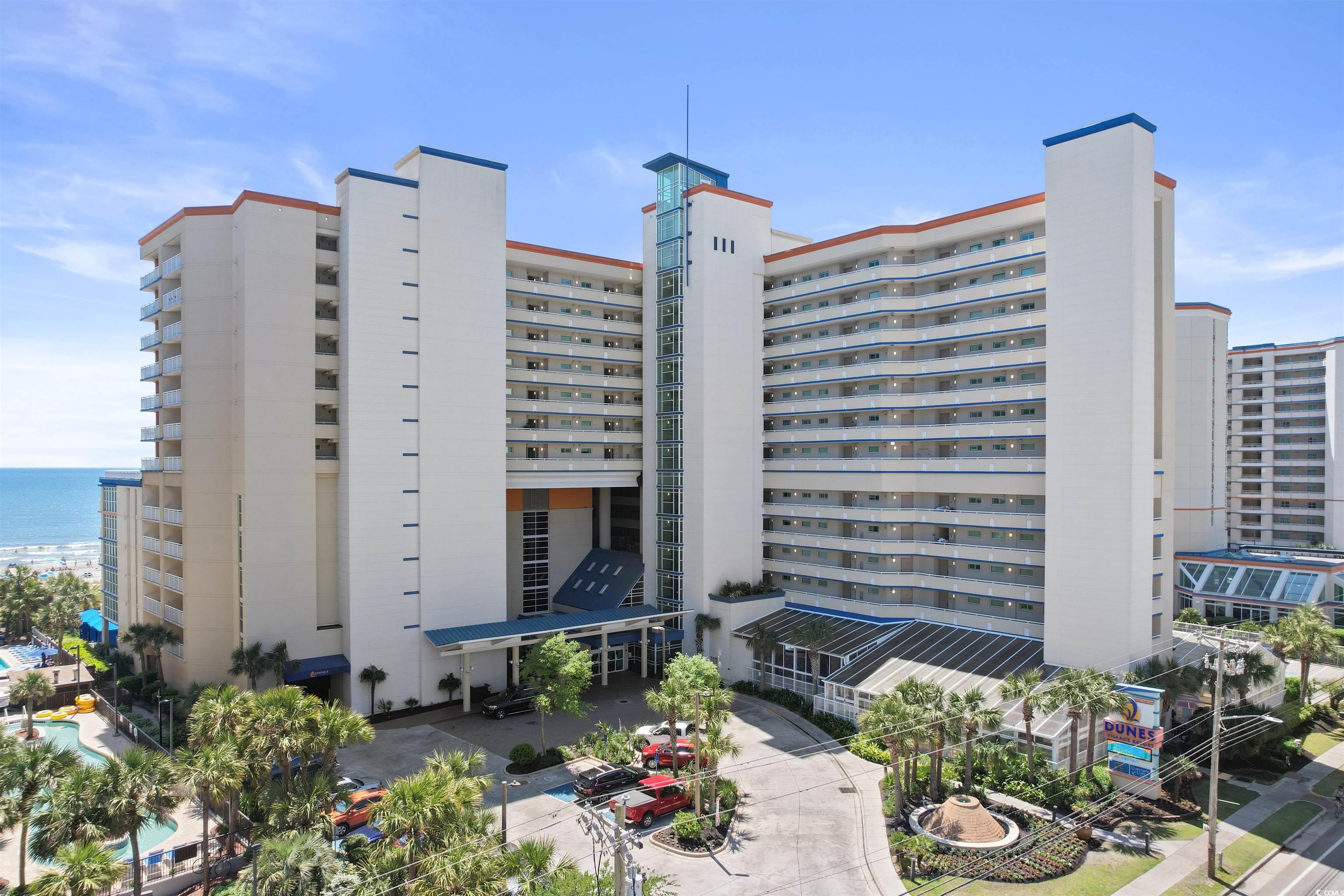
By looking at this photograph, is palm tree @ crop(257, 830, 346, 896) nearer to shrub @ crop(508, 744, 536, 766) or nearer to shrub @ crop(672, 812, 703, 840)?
shrub @ crop(672, 812, 703, 840)

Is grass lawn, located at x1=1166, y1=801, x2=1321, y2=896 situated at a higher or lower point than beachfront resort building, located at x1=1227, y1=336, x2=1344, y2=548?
lower

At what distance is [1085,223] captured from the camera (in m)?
41.0

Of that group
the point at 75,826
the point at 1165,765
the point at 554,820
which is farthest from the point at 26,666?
the point at 1165,765

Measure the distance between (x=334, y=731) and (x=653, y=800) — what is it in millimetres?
13373

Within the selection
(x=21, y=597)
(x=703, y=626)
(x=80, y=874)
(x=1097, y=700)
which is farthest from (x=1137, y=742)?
(x=21, y=597)

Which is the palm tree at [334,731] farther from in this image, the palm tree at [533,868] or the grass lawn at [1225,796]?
the grass lawn at [1225,796]

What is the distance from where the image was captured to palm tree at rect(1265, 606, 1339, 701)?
4325 cm

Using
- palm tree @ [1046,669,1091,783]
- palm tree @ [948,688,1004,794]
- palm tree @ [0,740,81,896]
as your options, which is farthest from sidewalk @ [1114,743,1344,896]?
palm tree @ [0,740,81,896]

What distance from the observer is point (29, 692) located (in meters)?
44.8

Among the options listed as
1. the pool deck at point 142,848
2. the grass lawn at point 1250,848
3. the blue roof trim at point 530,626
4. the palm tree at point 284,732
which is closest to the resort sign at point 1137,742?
the grass lawn at point 1250,848

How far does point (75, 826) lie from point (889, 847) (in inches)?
1130

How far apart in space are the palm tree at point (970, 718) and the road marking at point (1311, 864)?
10.6 meters

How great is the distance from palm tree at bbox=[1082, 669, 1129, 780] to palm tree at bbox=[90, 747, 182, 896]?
35.7 metres

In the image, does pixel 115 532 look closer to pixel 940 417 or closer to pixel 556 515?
pixel 556 515
